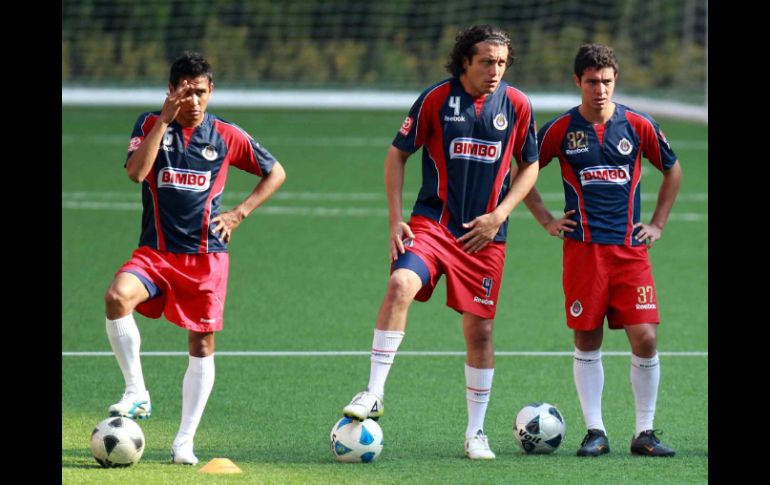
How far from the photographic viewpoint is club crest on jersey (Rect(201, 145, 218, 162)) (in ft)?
19.4

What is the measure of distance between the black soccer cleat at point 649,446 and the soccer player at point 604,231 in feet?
0.05

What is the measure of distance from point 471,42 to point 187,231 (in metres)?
1.55

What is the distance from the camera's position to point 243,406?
6895 millimetres

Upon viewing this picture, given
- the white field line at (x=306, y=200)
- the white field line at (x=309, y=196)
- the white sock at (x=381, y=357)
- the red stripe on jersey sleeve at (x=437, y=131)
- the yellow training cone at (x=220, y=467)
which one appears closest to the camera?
the yellow training cone at (x=220, y=467)

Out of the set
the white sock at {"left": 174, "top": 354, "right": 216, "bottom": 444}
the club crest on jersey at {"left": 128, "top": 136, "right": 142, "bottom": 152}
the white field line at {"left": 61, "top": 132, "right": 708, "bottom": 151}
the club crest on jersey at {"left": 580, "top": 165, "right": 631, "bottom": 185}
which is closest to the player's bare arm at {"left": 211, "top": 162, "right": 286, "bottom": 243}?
the club crest on jersey at {"left": 128, "top": 136, "right": 142, "bottom": 152}

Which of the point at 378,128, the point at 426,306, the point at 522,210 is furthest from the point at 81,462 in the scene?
the point at 378,128

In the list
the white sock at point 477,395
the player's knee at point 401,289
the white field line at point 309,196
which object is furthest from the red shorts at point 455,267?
the white field line at point 309,196

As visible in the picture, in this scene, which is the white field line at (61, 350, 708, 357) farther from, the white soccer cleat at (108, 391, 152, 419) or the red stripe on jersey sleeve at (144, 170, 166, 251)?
the red stripe on jersey sleeve at (144, 170, 166, 251)

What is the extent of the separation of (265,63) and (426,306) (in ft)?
53.4

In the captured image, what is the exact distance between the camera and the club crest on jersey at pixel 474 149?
585 centimetres

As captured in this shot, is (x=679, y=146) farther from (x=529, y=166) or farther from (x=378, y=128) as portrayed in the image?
(x=529, y=166)

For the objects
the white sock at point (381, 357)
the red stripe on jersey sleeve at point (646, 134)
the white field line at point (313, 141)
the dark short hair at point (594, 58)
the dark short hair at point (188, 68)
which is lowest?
the white sock at point (381, 357)

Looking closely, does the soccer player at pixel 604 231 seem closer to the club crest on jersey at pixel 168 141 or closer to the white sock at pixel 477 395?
the white sock at pixel 477 395
